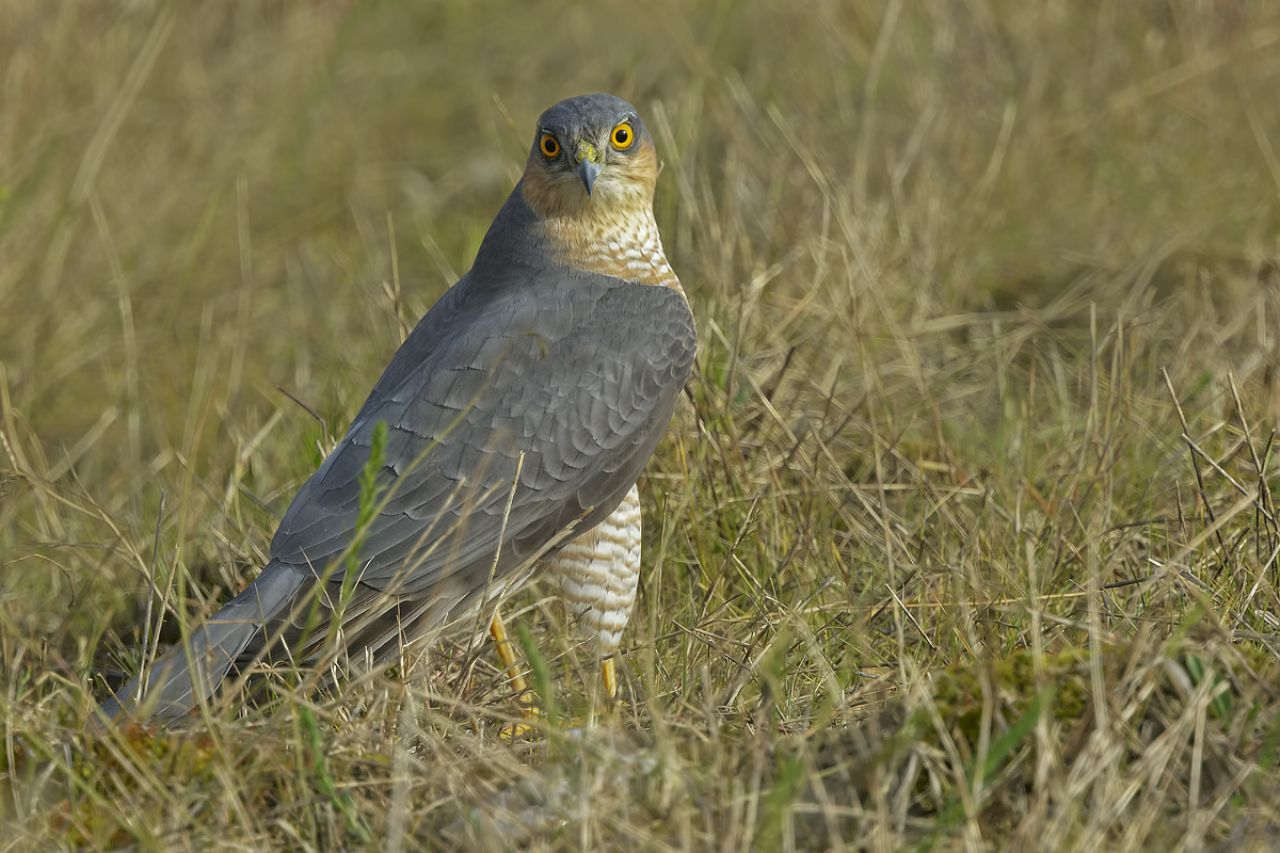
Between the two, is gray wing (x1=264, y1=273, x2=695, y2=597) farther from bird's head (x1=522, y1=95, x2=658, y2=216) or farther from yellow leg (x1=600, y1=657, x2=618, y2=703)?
yellow leg (x1=600, y1=657, x2=618, y2=703)

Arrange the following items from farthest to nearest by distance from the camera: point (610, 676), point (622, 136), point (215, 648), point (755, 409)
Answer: point (755, 409) < point (622, 136) < point (610, 676) < point (215, 648)

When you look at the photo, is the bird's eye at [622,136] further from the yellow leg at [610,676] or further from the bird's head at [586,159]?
the yellow leg at [610,676]

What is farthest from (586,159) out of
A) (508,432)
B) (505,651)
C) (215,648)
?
(215,648)

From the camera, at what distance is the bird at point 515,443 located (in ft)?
11.7

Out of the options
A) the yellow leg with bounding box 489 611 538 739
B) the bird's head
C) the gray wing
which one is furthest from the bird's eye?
the yellow leg with bounding box 489 611 538 739

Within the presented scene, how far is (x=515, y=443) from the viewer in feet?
12.5

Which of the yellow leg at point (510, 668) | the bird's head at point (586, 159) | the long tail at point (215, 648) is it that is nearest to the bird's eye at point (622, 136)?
the bird's head at point (586, 159)

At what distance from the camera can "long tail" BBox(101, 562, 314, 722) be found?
3279 millimetres

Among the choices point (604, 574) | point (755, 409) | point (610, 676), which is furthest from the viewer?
point (755, 409)

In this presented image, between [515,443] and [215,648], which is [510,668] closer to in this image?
[515,443]

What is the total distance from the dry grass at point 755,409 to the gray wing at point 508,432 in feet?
1.06

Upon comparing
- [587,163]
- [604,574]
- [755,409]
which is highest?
[587,163]

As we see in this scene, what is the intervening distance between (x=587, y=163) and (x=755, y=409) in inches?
39.4

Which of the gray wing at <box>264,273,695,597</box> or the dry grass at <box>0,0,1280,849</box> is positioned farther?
the gray wing at <box>264,273,695,597</box>
